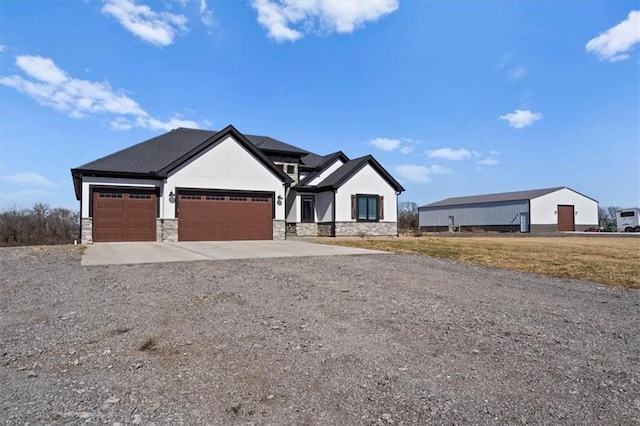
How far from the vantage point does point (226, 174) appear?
65.4ft

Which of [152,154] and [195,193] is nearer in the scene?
[195,193]

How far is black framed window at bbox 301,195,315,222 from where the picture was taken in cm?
2538

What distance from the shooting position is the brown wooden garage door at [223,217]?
1912 centimetres

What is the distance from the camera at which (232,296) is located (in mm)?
6824

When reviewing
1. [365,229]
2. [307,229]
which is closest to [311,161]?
[307,229]

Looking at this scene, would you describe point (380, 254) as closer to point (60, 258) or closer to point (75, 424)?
point (60, 258)

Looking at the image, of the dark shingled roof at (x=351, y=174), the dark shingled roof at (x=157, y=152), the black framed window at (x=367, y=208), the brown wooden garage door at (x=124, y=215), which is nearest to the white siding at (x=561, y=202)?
the dark shingled roof at (x=351, y=174)

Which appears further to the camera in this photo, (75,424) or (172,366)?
(172,366)

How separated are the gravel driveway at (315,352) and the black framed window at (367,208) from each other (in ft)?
54.5

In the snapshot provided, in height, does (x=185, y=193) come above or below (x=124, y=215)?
above

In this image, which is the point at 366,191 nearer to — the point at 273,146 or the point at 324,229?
the point at 324,229

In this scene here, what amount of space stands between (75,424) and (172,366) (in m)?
1.11

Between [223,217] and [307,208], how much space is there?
7.06 meters

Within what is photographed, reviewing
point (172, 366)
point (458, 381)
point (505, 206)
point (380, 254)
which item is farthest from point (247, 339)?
point (505, 206)
